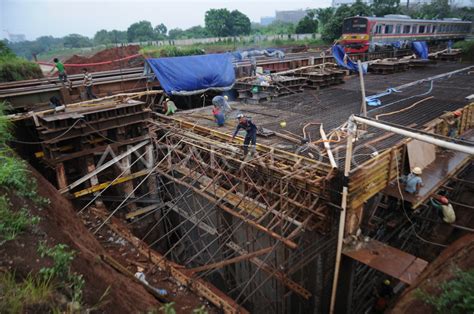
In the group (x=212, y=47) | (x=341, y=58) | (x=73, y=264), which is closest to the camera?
(x=73, y=264)

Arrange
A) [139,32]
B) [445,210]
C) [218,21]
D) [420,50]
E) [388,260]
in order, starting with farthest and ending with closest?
[139,32] < [218,21] < [420,50] < [445,210] < [388,260]

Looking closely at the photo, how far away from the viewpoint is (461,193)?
11555mm

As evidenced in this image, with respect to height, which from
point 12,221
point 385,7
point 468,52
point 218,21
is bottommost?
point 468,52

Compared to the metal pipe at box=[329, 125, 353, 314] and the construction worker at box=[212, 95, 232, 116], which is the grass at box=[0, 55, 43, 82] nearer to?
the construction worker at box=[212, 95, 232, 116]

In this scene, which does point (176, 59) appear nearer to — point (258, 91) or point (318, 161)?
point (258, 91)

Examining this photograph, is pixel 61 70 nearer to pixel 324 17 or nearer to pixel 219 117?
pixel 219 117

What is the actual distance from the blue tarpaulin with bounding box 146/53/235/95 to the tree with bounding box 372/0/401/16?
48.4 m

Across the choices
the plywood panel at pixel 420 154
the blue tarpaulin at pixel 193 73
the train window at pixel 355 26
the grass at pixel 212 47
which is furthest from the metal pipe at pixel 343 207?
the train window at pixel 355 26

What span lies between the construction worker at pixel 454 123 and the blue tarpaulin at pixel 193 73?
31.3 feet

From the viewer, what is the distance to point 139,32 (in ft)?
260

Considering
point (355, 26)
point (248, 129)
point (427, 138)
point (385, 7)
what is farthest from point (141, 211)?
point (385, 7)

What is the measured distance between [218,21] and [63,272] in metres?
66.6

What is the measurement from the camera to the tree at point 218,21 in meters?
63.7

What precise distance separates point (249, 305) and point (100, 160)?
7188 millimetres
